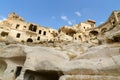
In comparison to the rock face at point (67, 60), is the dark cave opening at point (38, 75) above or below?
below

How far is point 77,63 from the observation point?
384 inches

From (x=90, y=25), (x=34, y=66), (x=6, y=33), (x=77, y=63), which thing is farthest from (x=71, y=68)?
(x=90, y=25)

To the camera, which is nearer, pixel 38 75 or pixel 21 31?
pixel 38 75

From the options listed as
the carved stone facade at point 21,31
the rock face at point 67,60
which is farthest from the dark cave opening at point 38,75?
the carved stone facade at point 21,31

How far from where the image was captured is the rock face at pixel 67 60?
8.52m

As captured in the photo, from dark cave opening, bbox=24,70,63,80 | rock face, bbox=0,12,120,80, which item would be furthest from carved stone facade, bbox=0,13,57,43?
dark cave opening, bbox=24,70,63,80

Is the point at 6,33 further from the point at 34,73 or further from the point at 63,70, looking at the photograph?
the point at 63,70

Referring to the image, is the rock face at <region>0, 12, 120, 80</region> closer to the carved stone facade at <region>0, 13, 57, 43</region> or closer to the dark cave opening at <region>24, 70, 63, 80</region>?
the dark cave opening at <region>24, 70, 63, 80</region>

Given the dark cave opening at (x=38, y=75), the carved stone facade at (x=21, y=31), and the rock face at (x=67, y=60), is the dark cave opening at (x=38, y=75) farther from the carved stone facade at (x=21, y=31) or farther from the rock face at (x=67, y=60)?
the carved stone facade at (x=21, y=31)

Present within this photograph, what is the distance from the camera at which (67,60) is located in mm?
11312

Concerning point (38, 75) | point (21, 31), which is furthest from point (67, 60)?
point (21, 31)

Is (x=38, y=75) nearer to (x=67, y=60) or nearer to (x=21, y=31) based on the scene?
(x=67, y=60)

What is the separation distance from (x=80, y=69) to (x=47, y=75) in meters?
5.50

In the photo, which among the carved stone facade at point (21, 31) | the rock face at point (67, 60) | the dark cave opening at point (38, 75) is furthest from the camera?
the carved stone facade at point (21, 31)
